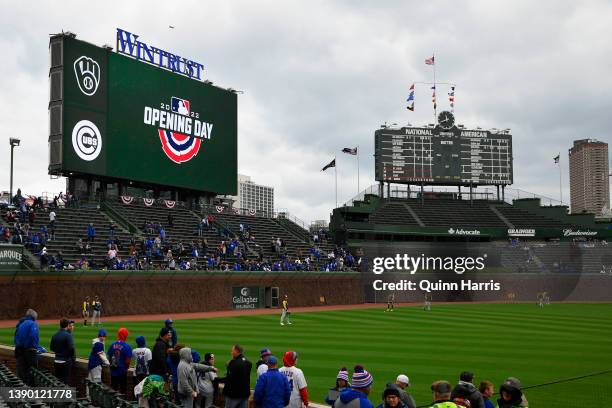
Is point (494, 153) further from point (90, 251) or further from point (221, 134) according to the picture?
point (90, 251)

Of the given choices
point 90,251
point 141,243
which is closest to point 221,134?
point 141,243

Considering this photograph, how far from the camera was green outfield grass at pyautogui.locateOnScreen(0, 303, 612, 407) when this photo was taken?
60.0 ft

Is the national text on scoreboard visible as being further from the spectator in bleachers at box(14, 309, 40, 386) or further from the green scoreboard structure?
the spectator in bleachers at box(14, 309, 40, 386)

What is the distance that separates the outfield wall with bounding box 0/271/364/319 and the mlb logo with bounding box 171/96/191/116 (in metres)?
14.7

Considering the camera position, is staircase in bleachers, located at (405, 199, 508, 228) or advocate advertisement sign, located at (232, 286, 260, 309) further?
staircase in bleachers, located at (405, 199, 508, 228)

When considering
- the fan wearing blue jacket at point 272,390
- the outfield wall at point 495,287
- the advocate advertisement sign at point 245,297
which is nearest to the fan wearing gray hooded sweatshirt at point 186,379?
the fan wearing blue jacket at point 272,390

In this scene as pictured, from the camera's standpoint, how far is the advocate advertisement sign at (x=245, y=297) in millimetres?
51156

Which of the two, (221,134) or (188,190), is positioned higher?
(221,134)

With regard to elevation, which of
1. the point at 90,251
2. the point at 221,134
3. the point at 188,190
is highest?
the point at 221,134

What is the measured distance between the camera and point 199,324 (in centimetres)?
3644

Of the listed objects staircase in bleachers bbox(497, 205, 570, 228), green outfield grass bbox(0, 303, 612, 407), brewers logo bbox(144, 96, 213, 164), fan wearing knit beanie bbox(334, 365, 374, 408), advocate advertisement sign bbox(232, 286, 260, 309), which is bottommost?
green outfield grass bbox(0, 303, 612, 407)

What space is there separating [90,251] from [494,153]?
2068 inches

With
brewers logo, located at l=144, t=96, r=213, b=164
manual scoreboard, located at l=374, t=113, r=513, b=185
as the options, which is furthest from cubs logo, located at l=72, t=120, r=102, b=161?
manual scoreboard, located at l=374, t=113, r=513, b=185

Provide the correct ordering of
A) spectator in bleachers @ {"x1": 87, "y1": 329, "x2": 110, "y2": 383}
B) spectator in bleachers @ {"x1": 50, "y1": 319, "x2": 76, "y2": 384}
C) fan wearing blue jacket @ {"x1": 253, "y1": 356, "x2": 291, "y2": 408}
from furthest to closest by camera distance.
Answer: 1. spectator in bleachers @ {"x1": 50, "y1": 319, "x2": 76, "y2": 384}
2. spectator in bleachers @ {"x1": 87, "y1": 329, "x2": 110, "y2": 383}
3. fan wearing blue jacket @ {"x1": 253, "y1": 356, "x2": 291, "y2": 408}
